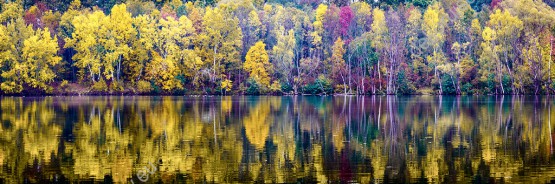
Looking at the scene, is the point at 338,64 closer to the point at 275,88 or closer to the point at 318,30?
the point at 318,30

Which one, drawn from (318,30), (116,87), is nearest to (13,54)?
A: (116,87)

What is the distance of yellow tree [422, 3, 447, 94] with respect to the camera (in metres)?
89.8

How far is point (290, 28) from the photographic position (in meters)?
97.4

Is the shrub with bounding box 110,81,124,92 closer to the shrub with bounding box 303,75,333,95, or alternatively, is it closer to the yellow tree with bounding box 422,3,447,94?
the shrub with bounding box 303,75,333,95

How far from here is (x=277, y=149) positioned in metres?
26.9

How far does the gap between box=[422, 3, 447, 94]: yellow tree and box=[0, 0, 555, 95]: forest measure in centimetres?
16

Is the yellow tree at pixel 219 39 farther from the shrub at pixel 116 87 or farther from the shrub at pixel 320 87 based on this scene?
the shrub at pixel 116 87

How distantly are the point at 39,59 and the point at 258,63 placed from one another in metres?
26.6

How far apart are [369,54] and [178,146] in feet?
215

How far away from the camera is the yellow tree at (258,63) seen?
90438 millimetres

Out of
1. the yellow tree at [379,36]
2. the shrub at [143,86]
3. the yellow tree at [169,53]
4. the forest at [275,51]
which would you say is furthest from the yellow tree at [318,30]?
the shrub at [143,86]

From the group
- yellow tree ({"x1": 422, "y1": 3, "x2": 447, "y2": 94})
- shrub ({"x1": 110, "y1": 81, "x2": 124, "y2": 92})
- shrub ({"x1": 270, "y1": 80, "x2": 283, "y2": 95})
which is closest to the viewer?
shrub ({"x1": 110, "y1": 81, "x2": 124, "y2": 92})

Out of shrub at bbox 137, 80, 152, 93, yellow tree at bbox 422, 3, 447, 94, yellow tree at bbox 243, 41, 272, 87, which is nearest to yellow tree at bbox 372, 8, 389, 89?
yellow tree at bbox 422, 3, 447, 94

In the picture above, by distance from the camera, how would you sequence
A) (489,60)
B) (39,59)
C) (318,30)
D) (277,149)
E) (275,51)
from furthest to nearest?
(318,30), (275,51), (489,60), (39,59), (277,149)
